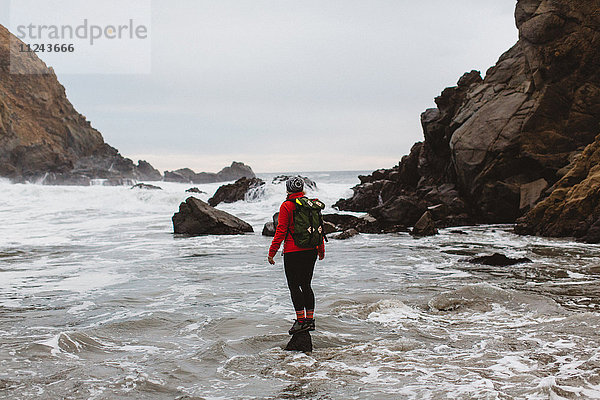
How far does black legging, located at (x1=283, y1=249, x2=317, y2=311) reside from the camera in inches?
241

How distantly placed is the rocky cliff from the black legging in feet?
50.3

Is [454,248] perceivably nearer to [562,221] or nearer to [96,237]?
[562,221]

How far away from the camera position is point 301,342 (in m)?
6.03

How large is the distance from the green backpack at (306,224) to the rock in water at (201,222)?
14.8 m

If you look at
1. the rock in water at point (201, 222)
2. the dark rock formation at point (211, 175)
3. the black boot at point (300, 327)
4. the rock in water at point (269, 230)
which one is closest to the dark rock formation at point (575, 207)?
the rock in water at point (269, 230)

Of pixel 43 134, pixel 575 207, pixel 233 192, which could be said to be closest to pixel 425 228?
pixel 575 207

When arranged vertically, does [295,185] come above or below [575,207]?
above

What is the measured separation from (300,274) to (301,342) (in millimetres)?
743

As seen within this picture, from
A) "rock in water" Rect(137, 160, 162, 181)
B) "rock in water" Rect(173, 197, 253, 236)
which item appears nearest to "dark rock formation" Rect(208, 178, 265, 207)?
"rock in water" Rect(173, 197, 253, 236)

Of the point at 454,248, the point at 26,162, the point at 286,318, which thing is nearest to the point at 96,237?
the point at 454,248

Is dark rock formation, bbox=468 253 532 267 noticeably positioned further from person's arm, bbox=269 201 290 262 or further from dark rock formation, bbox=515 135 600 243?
person's arm, bbox=269 201 290 262

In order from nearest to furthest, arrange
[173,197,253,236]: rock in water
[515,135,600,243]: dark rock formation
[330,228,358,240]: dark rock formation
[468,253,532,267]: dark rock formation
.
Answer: [468,253,532,267]: dark rock formation, [515,135,600,243]: dark rock formation, [330,228,358,240]: dark rock formation, [173,197,253,236]: rock in water

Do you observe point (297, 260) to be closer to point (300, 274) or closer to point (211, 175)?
point (300, 274)

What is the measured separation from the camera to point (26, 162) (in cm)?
6862
